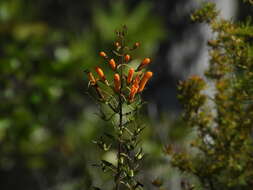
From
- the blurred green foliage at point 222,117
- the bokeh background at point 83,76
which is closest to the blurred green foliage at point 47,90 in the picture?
the bokeh background at point 83,76

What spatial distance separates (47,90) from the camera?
3715 mm

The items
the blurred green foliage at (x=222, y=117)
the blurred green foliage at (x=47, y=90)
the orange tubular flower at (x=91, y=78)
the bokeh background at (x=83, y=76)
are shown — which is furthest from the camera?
the bokeh background at (x=83, y=76)

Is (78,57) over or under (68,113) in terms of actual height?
under

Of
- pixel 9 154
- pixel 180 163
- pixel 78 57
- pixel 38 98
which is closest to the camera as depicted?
pixel 180 163

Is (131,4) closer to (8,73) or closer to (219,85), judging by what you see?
(8,73)

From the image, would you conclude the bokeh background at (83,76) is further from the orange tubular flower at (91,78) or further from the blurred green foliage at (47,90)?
the orange tubular flower at (91,78)

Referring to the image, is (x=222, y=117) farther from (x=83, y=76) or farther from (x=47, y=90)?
(x=83, y=76)

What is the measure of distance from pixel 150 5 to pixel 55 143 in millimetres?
1444

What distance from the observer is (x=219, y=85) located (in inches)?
74.8

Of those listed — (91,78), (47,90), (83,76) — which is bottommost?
(91,78)

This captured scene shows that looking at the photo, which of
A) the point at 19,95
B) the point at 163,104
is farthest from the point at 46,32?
the point at 19,95

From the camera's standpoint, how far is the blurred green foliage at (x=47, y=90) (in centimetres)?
384

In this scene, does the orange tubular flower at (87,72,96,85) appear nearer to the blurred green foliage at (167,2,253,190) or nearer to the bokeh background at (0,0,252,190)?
the blurred green foliage at (167,2,253,190)

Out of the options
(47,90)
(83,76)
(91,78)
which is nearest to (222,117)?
(91,78)
